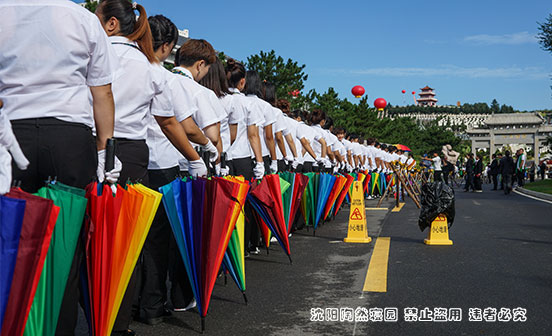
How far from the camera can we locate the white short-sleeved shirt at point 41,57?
2.88 meters

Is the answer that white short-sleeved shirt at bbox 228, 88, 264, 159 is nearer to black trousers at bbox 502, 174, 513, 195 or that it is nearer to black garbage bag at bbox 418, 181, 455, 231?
black garbage bag at bbox 418, 181, 455, 231

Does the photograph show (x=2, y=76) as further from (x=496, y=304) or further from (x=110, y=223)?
(x=496, y=304)

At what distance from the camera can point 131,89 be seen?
394cm

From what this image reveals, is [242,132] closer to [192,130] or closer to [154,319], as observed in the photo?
[192,130]

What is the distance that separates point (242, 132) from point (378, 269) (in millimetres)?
1980

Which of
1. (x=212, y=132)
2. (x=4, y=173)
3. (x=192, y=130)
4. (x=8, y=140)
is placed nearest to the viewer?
(x=4, y=173)

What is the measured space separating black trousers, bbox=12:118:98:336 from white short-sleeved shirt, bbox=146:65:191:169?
5.17 ft

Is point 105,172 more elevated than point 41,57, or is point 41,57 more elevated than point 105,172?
point 41,57

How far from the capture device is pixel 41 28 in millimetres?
2918

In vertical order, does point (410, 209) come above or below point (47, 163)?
below

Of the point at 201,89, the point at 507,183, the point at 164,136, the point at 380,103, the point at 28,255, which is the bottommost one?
the point at 507,183

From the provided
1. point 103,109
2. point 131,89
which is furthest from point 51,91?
point 131,89

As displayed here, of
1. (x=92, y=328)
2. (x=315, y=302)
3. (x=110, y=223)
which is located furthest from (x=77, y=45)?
(x=315, y=302)

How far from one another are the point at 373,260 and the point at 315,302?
6.81 feet
